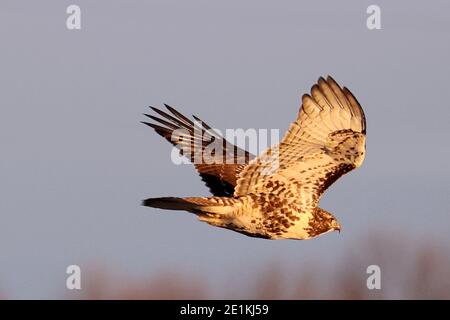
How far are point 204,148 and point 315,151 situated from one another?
74.8 inches

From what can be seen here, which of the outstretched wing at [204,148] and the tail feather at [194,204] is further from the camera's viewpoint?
the outstretched wing at [204,148]

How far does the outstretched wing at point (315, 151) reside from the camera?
18328 millimetres

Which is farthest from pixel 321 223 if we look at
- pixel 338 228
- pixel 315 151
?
pixel 315 151

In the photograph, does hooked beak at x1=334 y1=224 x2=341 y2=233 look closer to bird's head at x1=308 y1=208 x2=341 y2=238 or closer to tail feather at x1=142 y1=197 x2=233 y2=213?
bird's head at x1=308 y1=208 x2=341 y2=238

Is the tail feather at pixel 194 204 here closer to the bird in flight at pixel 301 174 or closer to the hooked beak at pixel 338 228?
the bird in flight at pixel 301 174

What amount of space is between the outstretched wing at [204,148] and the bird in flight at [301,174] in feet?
2.40

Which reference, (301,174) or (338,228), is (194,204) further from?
(338,228)

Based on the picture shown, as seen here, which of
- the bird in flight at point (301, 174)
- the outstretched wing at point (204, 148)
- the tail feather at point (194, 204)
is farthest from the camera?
the outstretched wing at point (204, 148)

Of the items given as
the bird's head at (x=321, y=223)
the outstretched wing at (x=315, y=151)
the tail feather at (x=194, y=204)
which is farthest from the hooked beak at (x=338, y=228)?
the tail feather at (x=194, y=204)

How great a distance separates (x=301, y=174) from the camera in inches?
730

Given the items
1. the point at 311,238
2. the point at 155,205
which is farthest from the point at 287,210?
the point at 155,205
